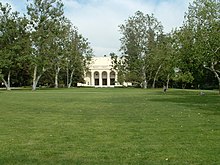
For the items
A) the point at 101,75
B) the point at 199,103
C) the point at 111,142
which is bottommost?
the point at 111,142

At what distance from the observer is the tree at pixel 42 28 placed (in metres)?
68.7

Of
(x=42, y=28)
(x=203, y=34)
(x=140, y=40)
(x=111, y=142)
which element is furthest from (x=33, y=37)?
(x=111, y=142)

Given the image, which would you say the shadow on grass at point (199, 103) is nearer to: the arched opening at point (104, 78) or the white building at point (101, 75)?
the white building at point (101, 75)

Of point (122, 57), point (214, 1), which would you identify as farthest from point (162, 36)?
point (214, 1)

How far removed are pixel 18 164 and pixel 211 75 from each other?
72748 millimetres

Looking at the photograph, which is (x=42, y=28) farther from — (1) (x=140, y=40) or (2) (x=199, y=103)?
(2) (x=199, y=103)

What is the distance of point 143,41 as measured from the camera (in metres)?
76.4

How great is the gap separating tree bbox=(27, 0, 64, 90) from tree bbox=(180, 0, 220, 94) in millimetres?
33610

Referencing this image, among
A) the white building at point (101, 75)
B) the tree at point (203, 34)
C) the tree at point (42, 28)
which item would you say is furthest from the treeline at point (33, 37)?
the white building at point (101, 75)

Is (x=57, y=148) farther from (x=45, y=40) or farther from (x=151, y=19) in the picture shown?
(x=151, y=19)

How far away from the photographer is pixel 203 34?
3884cm

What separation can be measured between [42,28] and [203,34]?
38740 millimetres

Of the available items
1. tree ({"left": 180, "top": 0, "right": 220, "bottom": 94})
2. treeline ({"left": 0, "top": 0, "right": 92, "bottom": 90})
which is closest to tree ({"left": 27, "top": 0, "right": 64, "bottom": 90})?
treeline ({"left": 0, "top": 0, "right": 92, "bottom": 90})

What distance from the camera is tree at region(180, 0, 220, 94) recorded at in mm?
37125
